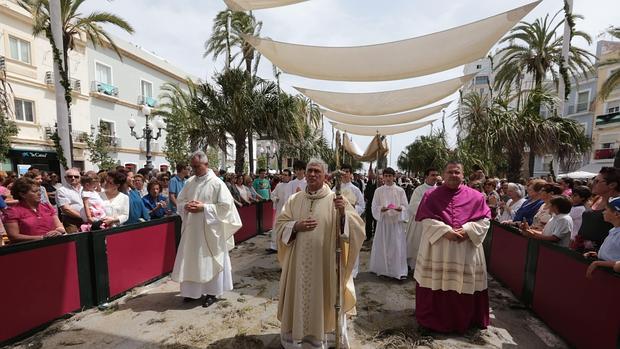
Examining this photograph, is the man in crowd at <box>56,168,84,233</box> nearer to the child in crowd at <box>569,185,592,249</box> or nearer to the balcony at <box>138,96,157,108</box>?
the child in crowd at <box>569,185,592,249</box>

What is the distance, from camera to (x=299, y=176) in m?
7.39

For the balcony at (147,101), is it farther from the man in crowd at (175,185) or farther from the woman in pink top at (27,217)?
the woman in pink top at (27,217)

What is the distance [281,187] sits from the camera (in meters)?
7.82

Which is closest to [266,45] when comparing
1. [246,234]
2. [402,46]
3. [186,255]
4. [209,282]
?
[402,46]

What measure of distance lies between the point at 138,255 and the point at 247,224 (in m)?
4.05

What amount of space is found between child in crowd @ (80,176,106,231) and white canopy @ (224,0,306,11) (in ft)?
11.1

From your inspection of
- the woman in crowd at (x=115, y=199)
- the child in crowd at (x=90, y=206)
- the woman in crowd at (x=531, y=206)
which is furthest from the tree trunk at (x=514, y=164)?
the child in crowd at (x=90, y=206)

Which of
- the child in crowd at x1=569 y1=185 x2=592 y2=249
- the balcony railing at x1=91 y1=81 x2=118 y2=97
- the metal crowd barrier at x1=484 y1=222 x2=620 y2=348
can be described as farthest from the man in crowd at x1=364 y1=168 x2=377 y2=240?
the balcony railing at x1=91 y1=81 x2=118 y2=97

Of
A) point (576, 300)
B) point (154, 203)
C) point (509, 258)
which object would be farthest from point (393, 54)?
point (154, 203)

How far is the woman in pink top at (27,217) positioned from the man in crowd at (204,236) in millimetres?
1582

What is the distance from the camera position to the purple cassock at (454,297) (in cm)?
387

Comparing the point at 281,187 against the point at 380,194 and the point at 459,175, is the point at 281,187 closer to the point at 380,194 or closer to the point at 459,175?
the point at 380,194

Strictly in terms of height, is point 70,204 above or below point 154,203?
above

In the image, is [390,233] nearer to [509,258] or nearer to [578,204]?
[509,258]
